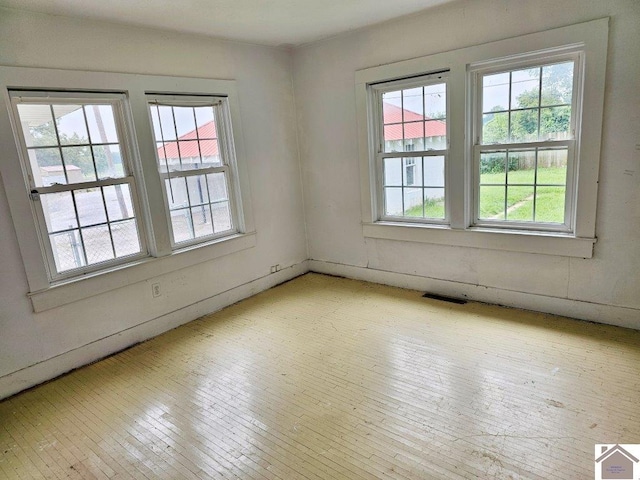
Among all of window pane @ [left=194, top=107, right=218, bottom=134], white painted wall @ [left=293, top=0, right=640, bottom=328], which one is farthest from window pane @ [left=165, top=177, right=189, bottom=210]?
white painted wall @ [left=293, top=0, right=640, bottom=328]

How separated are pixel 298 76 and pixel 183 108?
4.85ft

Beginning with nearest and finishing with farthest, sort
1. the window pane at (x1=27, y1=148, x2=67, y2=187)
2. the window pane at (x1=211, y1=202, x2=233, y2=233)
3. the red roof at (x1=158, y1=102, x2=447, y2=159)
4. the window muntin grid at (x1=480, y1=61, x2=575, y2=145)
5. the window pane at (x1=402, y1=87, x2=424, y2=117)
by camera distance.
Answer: the window pane at (x1=27, y1=148, x2=67, y2=187) → the window muntin grid at (x1=480, y1=61, x2=575, y2=145) → the red roof at (x1=158, y1=102, x2=447, y2=159) → the window pane at (x1=402, y1=87, x2=424, y2=117) → the window pane at (x1=211, y1=202, x2=233, y2=233)

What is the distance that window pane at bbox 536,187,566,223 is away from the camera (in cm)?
315

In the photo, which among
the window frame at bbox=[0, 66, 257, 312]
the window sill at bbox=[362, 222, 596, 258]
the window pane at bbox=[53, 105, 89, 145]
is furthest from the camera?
the window sill at bbox=[362, 222, 596, 258]

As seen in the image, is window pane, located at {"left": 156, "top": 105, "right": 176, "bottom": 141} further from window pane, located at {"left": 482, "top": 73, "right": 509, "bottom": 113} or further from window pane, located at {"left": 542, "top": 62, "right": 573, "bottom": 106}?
window pane, located at {"left": 542, "top": 62, "right": 573, "bottom": 106}

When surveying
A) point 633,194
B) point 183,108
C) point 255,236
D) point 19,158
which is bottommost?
point 255,236

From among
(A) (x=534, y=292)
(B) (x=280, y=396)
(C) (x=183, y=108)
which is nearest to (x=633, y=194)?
(A) (x=534, y=292)

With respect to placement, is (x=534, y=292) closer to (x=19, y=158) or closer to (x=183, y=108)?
(x=183, y=108)

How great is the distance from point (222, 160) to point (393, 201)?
1.85m

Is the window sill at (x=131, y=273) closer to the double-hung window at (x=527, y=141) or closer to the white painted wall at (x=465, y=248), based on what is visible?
the white painted wall at (x=465, y=248)

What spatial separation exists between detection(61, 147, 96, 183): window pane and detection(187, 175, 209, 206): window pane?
2.78 feet

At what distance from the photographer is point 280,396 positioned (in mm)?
2500

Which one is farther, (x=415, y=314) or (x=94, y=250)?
(x=415, y=314)

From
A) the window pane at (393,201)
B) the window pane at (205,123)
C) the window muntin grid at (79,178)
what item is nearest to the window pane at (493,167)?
the window pane at (393,201)
